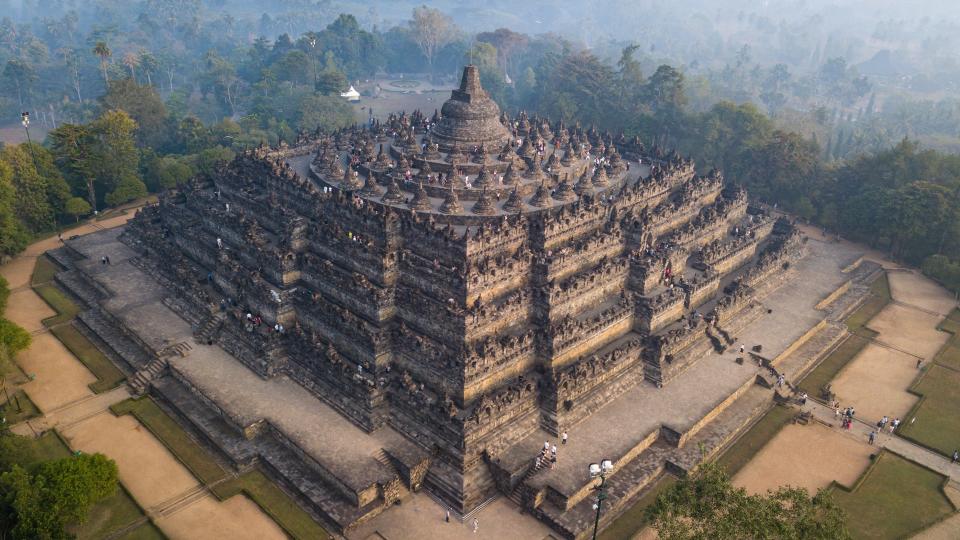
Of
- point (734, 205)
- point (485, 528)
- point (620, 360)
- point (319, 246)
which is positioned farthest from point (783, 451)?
point (319, 246)

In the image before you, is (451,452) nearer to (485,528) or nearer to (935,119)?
(485,528)

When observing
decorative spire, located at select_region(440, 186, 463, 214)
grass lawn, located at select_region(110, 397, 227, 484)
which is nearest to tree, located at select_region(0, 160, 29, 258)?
grass lawn, located at select_region(110, 397, 227, 484)

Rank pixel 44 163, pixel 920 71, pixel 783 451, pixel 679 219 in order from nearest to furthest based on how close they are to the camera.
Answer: pixel 783 451, pixel 679 219, pixel 44 163, pixel 920 71

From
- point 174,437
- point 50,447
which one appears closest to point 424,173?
point 174,437

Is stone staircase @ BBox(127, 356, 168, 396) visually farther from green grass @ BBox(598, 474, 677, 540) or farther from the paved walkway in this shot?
the paved walkway

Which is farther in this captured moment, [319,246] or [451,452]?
[319,246]

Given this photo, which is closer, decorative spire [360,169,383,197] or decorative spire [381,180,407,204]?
decorative spire [381,180,407,204]

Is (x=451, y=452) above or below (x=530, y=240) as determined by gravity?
below

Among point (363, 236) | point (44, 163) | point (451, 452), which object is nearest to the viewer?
point (451, 452)
